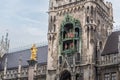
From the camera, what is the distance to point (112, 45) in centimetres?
5569

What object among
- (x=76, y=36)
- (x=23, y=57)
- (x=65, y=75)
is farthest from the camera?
(x=23, y=57)

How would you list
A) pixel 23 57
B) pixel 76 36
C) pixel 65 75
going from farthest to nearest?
1. pixel 23 57
2. pixel 76 36
3. pixel 65 75

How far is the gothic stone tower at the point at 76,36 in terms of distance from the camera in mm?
53156

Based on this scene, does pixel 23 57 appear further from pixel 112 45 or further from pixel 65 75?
pixel 112 45

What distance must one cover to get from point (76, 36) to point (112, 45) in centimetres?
646

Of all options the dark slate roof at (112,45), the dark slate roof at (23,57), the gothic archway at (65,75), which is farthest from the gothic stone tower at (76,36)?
the dark slate roof at (23,57)

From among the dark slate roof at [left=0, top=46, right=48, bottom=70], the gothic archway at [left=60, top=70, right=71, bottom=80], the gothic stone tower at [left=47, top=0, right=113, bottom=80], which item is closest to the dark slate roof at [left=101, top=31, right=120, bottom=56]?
the gothic stone tower at [left=47, top=0, right=113, bottom=80]

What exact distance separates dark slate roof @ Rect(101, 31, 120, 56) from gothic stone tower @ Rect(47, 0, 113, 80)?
2.71 feet

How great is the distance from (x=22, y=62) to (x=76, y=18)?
1866 cm

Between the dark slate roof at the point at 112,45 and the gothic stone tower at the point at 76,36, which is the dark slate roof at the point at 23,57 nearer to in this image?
the gothic stone tower at the point at 76,36

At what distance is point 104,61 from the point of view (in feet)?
172

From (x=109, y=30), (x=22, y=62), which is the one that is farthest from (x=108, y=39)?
(x=22, y=62)

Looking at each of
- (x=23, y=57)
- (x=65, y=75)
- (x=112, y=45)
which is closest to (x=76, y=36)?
(x=112, y=45)

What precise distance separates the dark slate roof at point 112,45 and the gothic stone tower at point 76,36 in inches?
32.6
